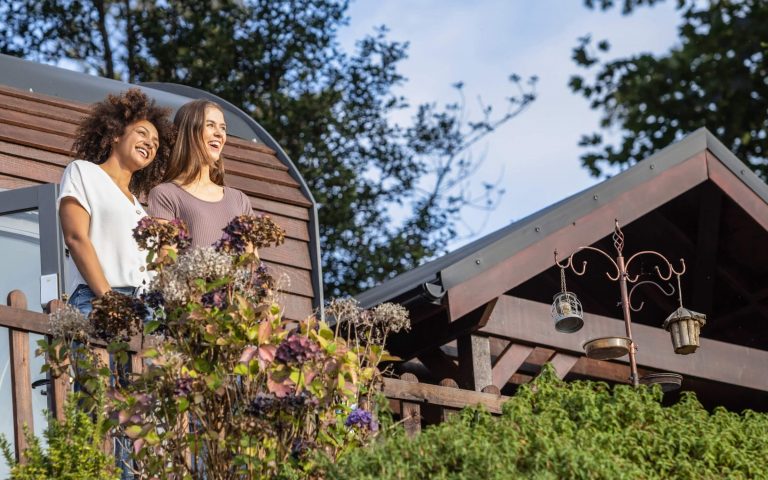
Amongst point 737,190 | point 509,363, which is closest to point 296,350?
point 509,363

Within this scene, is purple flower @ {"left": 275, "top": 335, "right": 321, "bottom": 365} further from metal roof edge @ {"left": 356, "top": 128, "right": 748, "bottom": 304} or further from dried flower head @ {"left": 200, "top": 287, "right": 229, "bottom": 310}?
metal roof edge @ {"left": 356, "top": 128, "right": 748, "bottom": 304}

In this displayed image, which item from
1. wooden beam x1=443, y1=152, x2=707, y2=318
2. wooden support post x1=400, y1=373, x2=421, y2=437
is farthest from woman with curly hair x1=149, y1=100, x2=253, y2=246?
wooden beam x1=443, y1=152, x2=707, y2=318

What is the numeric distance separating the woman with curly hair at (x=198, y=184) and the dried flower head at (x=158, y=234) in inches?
26.9

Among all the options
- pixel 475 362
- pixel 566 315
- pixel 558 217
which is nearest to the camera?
pixel 566 315

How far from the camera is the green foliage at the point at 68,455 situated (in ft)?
17.2

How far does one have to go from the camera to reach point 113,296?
217 inches

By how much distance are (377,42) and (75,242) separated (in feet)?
48.1

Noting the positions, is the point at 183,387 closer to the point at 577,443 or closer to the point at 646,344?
the point at 577,443

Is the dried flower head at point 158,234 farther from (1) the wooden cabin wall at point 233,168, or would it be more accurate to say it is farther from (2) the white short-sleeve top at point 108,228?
(1) the wooden cabin wall at point 233,168

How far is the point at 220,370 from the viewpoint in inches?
218

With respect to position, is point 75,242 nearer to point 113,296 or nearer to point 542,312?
point 113,296

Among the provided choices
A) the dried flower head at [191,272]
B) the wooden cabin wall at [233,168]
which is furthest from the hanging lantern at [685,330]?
the dried flower head at [191,272]

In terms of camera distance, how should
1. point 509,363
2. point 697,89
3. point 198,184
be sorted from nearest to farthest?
point 198,184 < point 509,363 < point 697,89

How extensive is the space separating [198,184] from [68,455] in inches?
70.9
